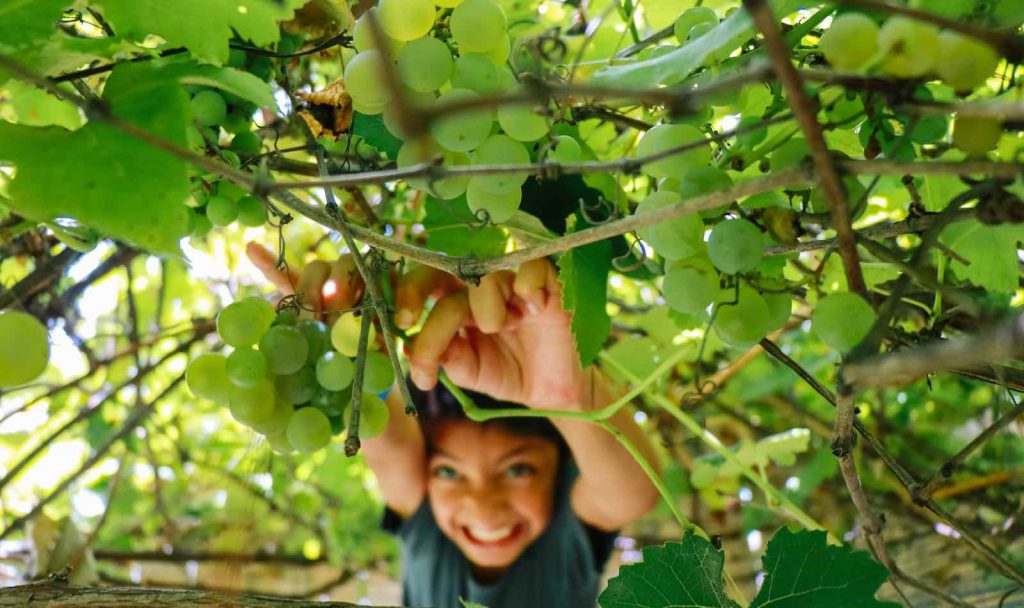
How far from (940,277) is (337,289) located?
0.56 meters

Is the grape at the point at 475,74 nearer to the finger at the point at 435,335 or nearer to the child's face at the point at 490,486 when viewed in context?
the finger at the point at 435,335

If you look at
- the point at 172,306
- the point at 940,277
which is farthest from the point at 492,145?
the point at 172,306

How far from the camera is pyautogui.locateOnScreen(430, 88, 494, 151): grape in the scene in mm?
580

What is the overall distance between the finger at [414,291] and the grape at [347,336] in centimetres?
7

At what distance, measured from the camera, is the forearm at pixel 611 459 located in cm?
139

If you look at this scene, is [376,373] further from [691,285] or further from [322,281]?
[691,285]

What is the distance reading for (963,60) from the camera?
46 centimetres

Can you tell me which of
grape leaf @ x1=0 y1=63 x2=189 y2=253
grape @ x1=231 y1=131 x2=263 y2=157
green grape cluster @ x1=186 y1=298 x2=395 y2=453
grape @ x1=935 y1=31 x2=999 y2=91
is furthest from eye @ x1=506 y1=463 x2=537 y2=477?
grape @ x1=935 y1=31 x2=999 y2=91

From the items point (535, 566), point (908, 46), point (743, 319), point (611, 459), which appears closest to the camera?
point (908, 46)

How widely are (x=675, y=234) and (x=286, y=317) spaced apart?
1.29 feet

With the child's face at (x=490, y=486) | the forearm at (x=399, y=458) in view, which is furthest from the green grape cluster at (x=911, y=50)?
the child's face at (x=490, y=486)

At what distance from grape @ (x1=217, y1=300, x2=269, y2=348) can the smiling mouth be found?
40.9 inches

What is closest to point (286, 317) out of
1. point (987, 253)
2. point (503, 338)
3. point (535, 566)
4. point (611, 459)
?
point (503, 338)

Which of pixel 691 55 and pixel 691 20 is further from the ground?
pixel 691 20
